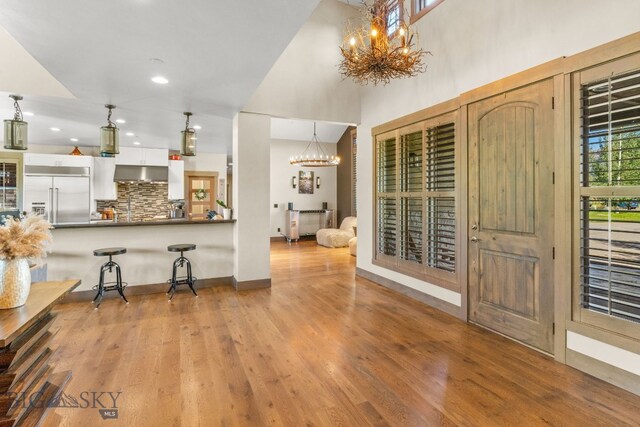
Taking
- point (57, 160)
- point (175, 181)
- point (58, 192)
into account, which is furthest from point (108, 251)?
point (57, 160)

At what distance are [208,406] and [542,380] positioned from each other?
7.80 ft

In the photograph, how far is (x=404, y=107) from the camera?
452 centimetres

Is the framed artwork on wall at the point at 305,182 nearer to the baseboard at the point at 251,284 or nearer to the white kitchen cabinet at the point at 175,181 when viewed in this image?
the white kitchen cabinet at the point at 175,181

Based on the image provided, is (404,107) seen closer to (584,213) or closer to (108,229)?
(584,213)

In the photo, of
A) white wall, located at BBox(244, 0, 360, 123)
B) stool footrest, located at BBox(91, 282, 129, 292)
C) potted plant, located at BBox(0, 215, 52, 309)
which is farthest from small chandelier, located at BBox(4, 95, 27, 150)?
potted plant, located at BBox(0, 215, 52, 309)

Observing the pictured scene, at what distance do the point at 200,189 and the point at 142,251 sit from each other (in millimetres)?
4197

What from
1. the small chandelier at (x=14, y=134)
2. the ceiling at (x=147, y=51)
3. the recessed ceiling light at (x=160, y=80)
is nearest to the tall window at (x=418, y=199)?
the ceiling at (x=147, y=51)

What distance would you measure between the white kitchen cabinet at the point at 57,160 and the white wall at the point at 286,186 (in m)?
4.81

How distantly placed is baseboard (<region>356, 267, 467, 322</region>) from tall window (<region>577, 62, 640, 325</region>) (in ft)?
4.42

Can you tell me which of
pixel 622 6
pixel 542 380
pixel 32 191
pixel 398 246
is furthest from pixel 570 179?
pixel 32 191

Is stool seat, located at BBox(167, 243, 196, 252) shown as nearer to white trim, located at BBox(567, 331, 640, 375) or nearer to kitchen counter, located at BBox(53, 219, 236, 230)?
kitchen counter, located at BBox(53, 219, 236, 230)

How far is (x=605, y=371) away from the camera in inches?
93.3

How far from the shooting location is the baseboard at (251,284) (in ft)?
15.6

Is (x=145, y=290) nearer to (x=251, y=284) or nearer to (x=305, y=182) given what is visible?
(x=251, y=284)
